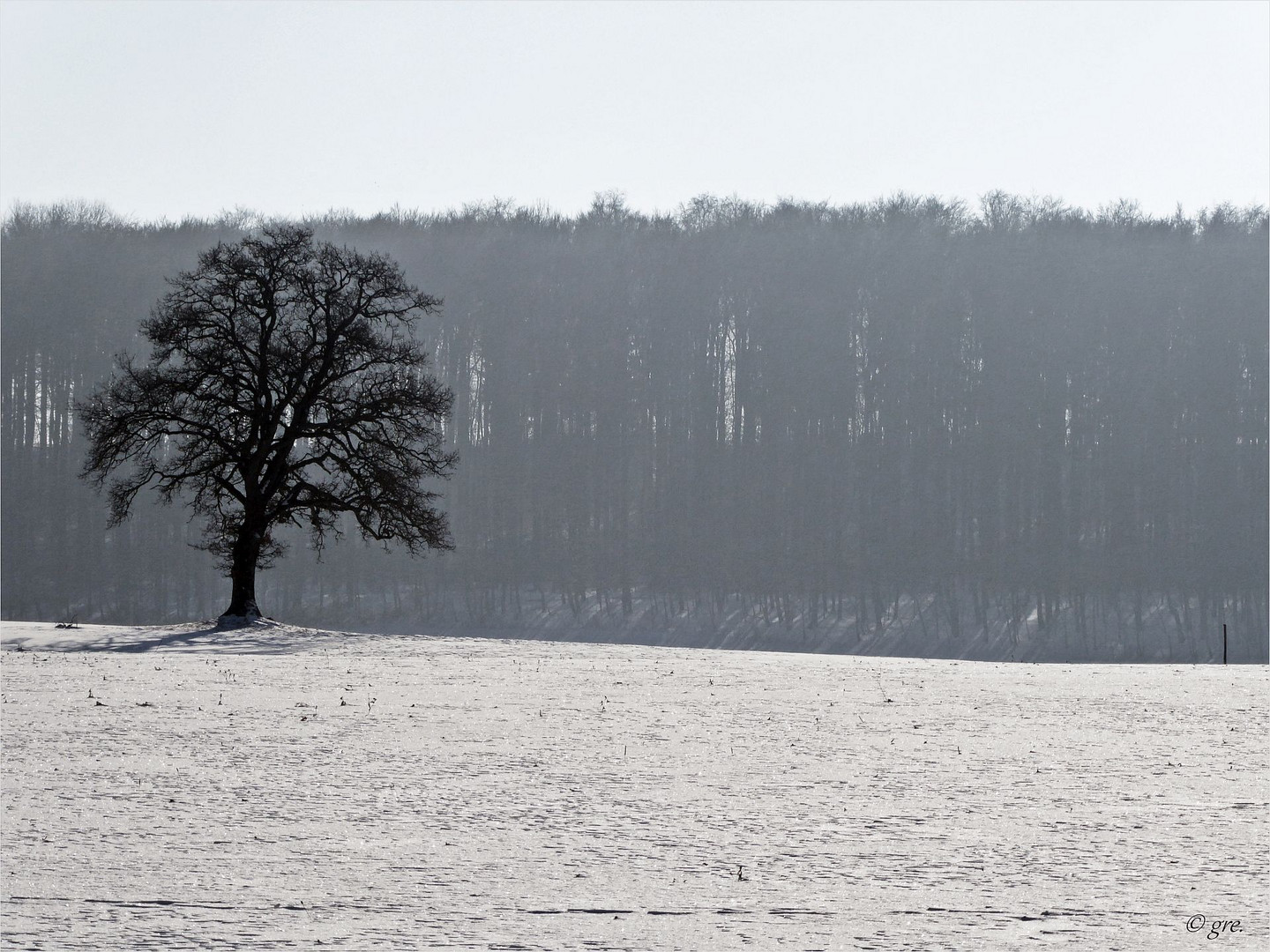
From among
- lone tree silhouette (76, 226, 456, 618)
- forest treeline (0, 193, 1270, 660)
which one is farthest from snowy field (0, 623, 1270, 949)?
forest treeline (0, 193, 1270, 660)

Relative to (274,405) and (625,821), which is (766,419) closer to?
(274,405)

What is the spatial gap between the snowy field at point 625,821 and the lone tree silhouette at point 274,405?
1575 centimetres

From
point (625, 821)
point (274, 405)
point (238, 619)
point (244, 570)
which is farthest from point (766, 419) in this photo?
point (625, 821)

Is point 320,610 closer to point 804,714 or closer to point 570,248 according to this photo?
point 570,248

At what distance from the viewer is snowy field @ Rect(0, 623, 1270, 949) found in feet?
19.8

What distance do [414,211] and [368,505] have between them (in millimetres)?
50118

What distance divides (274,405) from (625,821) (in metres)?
28.5

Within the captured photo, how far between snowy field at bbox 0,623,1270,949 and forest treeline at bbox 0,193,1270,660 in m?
46.5

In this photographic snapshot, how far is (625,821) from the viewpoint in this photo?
847 centimetres

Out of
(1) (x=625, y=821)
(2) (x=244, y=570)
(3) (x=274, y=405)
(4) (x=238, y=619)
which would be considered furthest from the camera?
(3) (x=274, y=405)

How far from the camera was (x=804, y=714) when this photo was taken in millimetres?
14984

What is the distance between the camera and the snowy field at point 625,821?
603cm

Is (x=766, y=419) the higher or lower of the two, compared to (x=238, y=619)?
higher

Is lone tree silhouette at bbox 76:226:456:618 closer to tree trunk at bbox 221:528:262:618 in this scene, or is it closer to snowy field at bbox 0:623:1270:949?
tree trunk at bbox 221:528:262:618
